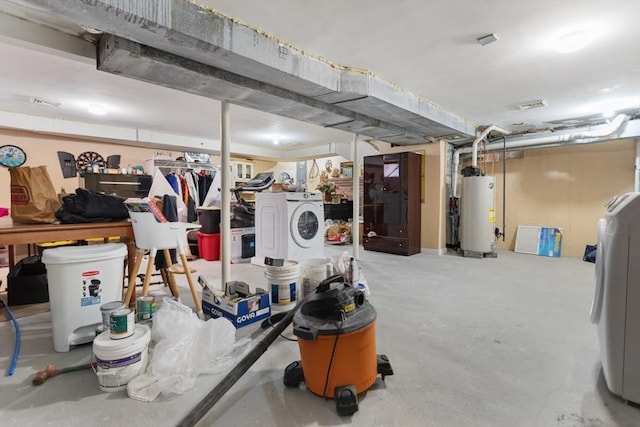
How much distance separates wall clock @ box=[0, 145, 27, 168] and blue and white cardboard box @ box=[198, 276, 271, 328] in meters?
5.10

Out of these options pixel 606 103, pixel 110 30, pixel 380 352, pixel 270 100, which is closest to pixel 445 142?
pixel 606 103

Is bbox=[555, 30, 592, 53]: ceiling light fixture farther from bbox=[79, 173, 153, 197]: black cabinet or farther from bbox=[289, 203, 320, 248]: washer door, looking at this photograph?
bbox=[79, 173, 153, 197]: black cabinet

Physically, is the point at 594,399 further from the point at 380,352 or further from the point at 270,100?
the point at 270,100

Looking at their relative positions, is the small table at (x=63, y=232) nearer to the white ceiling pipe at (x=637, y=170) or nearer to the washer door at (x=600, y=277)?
the washer door at (x=600, y=277)

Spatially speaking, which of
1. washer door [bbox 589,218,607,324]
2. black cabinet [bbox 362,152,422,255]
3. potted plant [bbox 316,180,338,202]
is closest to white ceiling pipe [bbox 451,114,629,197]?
black cabinet [bbox 362,152,422,255]

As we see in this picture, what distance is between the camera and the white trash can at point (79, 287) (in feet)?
6.61

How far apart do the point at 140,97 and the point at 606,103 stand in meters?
6.47

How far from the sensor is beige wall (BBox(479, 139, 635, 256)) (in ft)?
16.9

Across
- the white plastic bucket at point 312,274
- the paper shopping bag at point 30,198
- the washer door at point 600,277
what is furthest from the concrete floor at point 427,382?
the paper shopping bag at point 30,198

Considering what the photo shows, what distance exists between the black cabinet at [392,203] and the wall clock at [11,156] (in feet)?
20.5

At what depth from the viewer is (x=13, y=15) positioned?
2.15 m

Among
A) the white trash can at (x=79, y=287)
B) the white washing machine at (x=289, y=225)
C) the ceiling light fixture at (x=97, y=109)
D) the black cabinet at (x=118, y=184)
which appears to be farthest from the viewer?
the black cabinet at (x=118, y=184)

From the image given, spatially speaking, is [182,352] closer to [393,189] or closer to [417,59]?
[417,59]

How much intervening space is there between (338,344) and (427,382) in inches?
26.7
